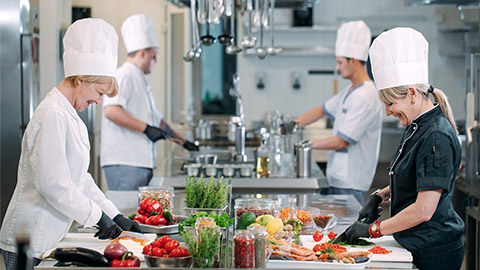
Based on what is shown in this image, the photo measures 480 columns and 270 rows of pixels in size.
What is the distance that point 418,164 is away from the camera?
7.83 feet

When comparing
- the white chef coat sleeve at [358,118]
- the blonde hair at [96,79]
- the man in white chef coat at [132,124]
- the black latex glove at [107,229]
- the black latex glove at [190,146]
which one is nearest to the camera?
the black latex glove at [107,229]

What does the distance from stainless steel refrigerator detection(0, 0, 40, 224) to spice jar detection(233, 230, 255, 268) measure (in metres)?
2.48

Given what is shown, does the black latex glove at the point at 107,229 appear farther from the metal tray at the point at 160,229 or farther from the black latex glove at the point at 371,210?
the black latex glove at the point at 371,210

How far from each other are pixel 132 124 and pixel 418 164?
2567 millimetres

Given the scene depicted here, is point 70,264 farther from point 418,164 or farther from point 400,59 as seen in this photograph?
point 400,59

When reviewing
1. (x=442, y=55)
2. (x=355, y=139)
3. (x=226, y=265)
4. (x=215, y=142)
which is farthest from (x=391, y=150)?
(x=226, y=265)

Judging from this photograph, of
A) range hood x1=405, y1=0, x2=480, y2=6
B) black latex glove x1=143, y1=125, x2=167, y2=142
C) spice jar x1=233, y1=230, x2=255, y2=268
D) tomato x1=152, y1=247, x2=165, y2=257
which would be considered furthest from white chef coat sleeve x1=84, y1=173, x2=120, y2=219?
range hood x1=405, y1=0, x2=480, y2=6

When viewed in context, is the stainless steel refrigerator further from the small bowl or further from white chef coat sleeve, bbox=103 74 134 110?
the small bowl

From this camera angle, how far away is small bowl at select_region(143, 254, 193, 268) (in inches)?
80.9

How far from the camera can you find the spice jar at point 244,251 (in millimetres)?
2068

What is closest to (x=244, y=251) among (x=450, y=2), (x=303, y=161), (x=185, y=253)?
(x=185, y=253)

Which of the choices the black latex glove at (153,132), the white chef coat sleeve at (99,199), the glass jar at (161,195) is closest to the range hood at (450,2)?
the black latex glove at (153,132)

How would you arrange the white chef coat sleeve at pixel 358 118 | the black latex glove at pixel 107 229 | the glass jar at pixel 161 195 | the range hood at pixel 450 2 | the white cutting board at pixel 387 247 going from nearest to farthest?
the white cutting board at pixel 387 247 → the black latex glove at pixel 107 229 → the glass jar at pixel 161 195 → the white chef coat sleeve at pixel 358 118 → the range hood at pixel 450 2

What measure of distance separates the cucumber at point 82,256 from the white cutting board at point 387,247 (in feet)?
2.56
